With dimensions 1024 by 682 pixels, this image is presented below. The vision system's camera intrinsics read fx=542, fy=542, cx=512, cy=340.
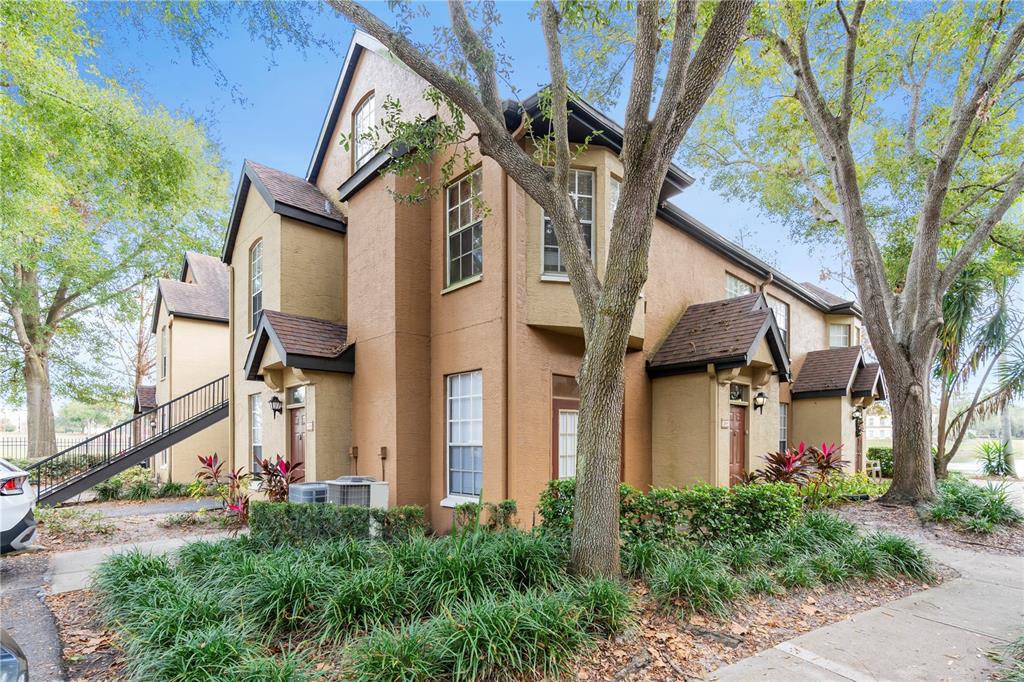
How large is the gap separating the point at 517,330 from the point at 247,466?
343 inches

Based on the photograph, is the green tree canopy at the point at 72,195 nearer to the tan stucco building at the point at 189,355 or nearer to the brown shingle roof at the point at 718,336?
the tan stucco building at the point at 189,355

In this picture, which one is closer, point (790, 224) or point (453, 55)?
point (453, 55)

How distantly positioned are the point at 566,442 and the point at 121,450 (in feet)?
47.0

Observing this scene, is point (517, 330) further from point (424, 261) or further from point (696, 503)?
point (696, 503)

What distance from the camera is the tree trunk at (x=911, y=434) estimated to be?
10.8 meters

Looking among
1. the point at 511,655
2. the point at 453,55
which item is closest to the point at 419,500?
the point at 511,655

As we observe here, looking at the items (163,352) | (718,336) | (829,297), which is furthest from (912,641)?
(163,352)

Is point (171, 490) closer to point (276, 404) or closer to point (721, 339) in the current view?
point (276, 404)

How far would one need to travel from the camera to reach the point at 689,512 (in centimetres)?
723

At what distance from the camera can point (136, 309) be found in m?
26.3

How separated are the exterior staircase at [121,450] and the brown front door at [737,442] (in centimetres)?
1394

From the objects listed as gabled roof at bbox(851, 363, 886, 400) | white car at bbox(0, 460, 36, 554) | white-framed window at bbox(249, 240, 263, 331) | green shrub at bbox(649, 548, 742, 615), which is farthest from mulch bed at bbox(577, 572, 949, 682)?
gabled roof at bbox(851, 363, 886, 400)

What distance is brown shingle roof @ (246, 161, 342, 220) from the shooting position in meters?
12.1

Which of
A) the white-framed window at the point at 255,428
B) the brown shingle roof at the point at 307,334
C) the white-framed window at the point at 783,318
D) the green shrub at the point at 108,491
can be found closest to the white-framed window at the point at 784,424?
the white-framed window at the point at 783,318
